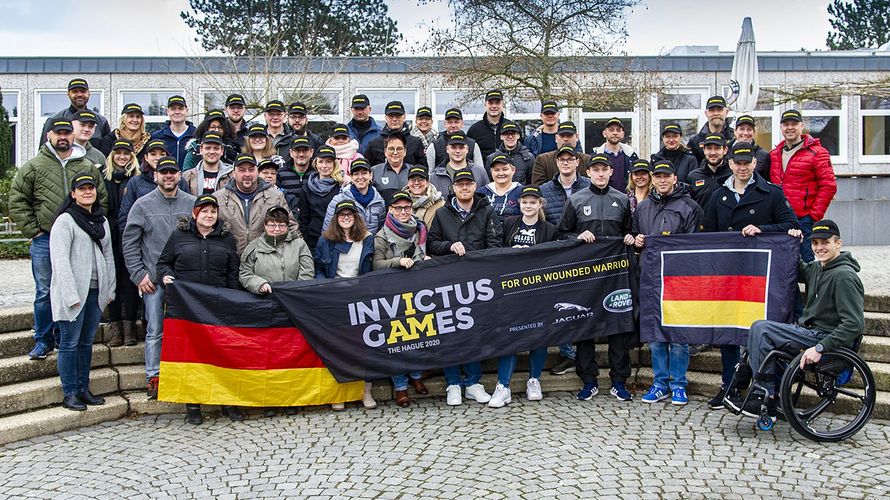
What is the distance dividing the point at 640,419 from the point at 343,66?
1836 cm

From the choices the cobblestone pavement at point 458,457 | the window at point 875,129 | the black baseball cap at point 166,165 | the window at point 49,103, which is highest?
the window at point 49,103

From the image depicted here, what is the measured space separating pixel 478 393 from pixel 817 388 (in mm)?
2879

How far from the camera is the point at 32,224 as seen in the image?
7.43m

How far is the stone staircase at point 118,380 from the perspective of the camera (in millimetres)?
6918

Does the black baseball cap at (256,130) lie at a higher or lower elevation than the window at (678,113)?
lower

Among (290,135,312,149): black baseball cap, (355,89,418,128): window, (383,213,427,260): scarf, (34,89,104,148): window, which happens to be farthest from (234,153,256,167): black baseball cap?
(34,89,104,148): window

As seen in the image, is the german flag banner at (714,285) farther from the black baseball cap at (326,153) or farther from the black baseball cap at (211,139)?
the black baseball cap at (211,139)

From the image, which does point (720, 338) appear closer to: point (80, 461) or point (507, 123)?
point (507, 123)

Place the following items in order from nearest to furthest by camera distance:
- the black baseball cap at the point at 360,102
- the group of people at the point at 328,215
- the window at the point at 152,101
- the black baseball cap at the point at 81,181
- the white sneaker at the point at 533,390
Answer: the black baseball cap at the point at 81,181 → the group of people at the point at 328,215 → the white sneaker at the point at 533,390 → the black baseball cap at the point at 360,102 → the window at the point at 152,101

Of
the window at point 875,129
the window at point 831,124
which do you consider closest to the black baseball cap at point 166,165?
the window at point 831,124

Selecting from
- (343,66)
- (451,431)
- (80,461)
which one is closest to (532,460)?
(451,431)

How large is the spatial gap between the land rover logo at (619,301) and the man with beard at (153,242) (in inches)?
159

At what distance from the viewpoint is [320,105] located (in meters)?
22.0

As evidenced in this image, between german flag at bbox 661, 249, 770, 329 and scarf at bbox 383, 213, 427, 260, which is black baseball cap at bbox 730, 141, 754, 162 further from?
scarf at bbox 383, 213, 427, 260
